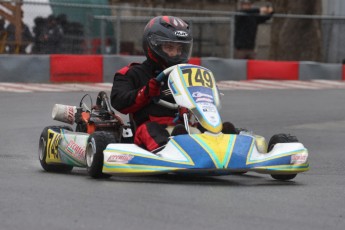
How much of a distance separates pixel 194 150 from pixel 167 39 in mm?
1333

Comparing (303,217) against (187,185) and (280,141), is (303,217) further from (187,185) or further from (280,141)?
(280,141)

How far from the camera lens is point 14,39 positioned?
17562 mm

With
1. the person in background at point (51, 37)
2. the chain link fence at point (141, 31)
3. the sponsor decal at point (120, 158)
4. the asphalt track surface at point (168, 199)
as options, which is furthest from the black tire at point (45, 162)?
the person in background at point (51, 37)

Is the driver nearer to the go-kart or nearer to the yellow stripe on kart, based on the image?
the go-kart

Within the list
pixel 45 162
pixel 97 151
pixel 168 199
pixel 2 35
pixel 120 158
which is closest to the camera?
pixel 168 199

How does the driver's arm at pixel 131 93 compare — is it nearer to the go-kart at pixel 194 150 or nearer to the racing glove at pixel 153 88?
the racing glove at pixel 153 88

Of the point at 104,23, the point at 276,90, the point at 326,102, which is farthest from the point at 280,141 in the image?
the point at 104,23

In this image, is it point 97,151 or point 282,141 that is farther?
point 282,141

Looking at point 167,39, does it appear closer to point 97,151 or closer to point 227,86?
point 97,151

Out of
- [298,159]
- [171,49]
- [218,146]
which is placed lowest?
[298,159]

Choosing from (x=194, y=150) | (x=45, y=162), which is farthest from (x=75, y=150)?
(x=194, y=150)

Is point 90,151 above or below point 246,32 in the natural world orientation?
below

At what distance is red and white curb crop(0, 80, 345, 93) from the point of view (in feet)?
53.5

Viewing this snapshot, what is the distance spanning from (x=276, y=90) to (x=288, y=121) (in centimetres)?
470
